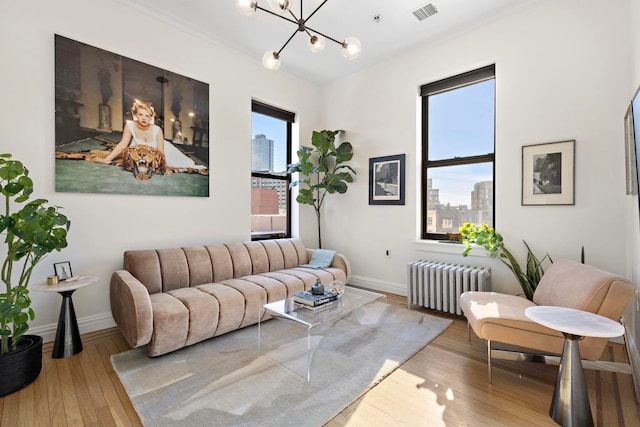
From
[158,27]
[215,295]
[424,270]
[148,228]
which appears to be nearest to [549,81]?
[424,270]

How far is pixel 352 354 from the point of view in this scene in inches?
97.3

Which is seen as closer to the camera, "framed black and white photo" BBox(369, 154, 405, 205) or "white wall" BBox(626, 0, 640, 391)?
"white wall" BBox(626, 0, 640, 391)

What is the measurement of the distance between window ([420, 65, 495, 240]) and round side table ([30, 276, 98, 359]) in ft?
12.6

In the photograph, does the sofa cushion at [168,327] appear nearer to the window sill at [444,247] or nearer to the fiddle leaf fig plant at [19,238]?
the fiddle leaf fig plant at [19,238]

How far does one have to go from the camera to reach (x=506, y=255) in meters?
3.09

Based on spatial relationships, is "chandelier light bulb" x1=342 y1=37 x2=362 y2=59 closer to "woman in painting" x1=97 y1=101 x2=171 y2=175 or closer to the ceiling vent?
the ceiling vent

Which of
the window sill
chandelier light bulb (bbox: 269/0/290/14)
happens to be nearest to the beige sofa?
the window sill

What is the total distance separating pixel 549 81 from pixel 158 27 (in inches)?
164

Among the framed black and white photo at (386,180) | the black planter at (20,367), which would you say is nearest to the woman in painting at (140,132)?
the black planter at (20,367)

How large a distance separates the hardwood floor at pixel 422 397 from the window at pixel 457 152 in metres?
1.80

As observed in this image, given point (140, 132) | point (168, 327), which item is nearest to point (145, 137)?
point (140, 132)

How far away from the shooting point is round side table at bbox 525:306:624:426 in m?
1.61

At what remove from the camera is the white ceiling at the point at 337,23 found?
10.2ft

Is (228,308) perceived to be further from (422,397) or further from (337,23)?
(337,23)
